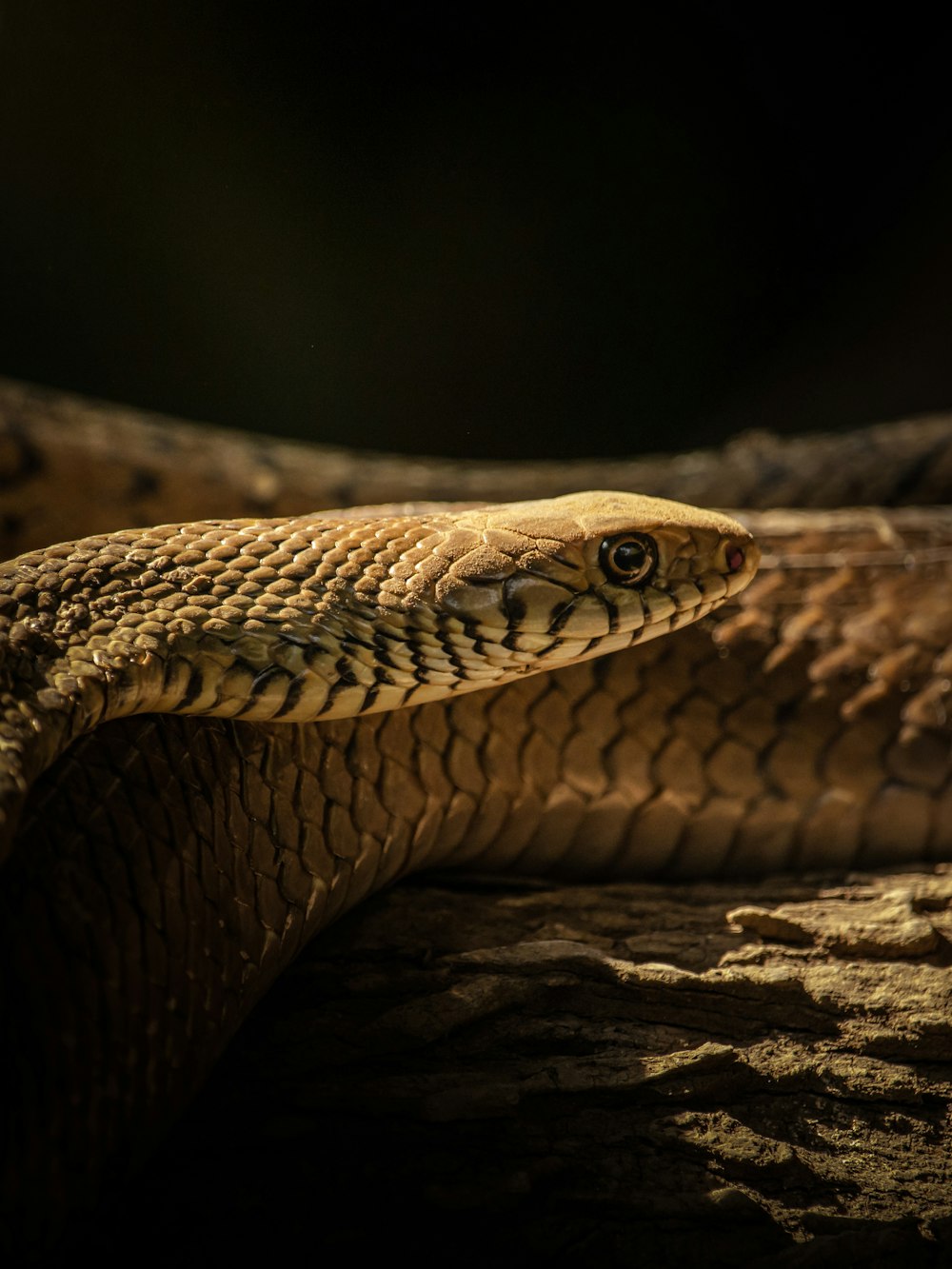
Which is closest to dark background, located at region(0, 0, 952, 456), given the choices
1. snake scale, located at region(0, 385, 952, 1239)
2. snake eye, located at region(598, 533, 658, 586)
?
snake scale, located at region(0, 385, 952, 1239)

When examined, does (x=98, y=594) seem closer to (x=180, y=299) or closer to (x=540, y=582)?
(x=540, y=582)

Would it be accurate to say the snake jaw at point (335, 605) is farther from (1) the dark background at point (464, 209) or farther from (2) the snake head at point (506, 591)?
(1) the dark background at point (464, 209)

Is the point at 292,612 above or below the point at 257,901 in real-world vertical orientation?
above

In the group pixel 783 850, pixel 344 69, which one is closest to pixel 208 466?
pixel 344 69

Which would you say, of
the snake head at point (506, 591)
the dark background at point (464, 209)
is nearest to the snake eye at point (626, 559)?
the snake head at point (506, 591)

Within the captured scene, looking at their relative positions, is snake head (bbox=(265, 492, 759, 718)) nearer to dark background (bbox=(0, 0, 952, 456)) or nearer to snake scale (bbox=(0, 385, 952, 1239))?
snake scale (bbox=(0, 385, 952, 1239))

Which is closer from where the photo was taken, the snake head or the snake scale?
the snake scale

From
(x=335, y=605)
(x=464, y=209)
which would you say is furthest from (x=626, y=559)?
(x=464, y=209)
